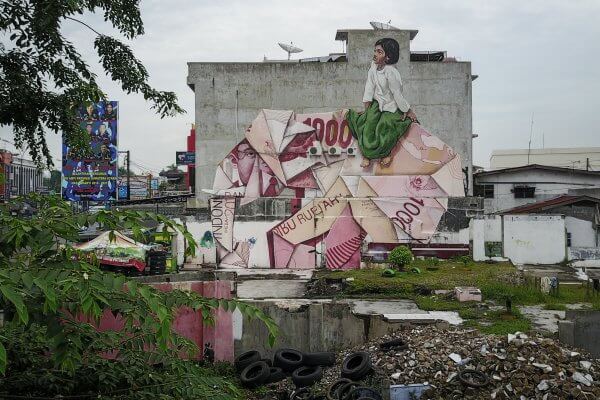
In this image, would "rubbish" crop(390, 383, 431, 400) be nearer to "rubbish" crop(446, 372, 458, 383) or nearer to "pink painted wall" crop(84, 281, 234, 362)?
"rubbish" crop(446, 372, 458, 383)

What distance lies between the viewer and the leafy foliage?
3.48 meters

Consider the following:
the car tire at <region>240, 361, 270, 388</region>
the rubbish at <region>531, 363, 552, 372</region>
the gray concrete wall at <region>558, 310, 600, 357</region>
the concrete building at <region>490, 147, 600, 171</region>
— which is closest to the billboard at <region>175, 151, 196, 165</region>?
the concrete building at <region>490, 147, 600, 171</region>

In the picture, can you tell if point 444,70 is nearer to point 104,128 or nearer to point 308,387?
point 104,128

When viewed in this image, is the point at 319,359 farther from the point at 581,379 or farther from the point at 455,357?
the point at 581,379

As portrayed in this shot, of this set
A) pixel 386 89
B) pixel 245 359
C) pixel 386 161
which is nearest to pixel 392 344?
pixel 245 359

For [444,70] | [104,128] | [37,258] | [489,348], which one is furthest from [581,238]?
[37,258]

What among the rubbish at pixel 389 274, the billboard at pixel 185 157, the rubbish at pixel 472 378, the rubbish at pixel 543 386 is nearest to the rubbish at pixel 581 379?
the rubbish at pixel 543 386

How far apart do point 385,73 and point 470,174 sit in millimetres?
6017

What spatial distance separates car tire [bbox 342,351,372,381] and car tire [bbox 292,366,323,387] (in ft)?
1.73

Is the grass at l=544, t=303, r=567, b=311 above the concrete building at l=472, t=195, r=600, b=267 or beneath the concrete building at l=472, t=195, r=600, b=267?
beneath

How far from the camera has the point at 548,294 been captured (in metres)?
15.8

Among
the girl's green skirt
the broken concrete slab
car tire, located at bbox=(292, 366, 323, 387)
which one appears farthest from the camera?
the girl's green skirt

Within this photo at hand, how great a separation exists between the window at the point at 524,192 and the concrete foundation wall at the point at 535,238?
23.0 ft

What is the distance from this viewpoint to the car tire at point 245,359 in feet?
Answer: 37.9
